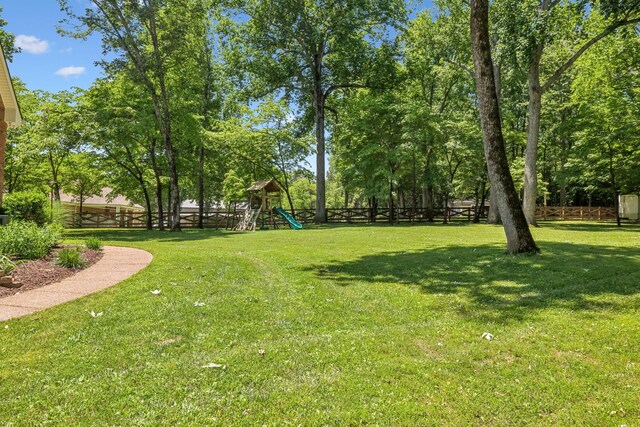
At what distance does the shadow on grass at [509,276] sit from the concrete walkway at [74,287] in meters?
3.28

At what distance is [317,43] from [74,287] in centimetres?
2160

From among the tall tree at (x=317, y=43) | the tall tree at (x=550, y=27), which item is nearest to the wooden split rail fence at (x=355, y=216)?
the tall tree at (x=317, y=43)

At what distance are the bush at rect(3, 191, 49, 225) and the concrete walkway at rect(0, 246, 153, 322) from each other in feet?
12.2

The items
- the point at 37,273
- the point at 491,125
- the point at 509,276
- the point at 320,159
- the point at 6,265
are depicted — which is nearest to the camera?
the point at 6,265

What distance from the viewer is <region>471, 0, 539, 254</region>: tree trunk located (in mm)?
7652

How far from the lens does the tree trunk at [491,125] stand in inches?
301

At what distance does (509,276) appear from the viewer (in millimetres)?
6102

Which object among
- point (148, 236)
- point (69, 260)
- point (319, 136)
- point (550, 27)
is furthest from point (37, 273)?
point (319, 136)

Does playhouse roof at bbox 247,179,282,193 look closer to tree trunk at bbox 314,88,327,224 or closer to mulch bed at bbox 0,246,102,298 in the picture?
tree trunk at bbox 314,88,327,224

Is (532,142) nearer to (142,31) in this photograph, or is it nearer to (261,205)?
(261,205)

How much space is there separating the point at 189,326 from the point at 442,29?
22.4 meters

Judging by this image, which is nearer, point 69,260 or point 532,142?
point 69,260

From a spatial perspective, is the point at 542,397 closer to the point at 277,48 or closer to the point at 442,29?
the point at 442,29

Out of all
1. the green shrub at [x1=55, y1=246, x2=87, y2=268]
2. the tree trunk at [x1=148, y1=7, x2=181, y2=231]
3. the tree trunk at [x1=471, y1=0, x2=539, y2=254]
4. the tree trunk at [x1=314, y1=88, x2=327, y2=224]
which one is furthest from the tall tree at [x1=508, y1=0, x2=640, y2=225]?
the tree trunk at [x1=148, y1=7, x2=181, y2=231]
